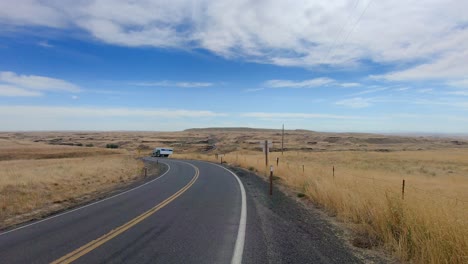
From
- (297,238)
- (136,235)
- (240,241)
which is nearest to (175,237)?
(136,235)

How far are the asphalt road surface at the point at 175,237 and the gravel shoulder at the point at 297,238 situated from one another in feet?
0.06

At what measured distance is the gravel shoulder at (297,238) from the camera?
20.7ft

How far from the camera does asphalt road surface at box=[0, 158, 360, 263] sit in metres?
6.40

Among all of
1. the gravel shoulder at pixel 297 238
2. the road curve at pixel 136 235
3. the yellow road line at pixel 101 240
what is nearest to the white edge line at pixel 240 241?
the road curve at pixel 136 235

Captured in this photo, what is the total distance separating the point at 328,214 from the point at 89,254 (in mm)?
6757

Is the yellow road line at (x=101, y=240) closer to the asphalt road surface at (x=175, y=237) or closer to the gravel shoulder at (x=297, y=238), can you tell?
the asphalt road surface at (x=175, y=237)

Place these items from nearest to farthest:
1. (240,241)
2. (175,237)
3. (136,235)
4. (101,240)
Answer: (240,241), (101,240), (175,237), (136,235)

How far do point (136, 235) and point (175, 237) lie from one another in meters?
0.92

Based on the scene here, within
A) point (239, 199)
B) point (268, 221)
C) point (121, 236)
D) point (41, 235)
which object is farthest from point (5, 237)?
point (239, 199)

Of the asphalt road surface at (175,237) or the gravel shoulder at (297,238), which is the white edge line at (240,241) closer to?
the asphalt road surface at (175,237)

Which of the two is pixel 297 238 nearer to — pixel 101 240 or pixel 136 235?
pixel 136 235

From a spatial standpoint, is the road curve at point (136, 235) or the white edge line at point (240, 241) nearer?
the white edge line at point (240, 241)

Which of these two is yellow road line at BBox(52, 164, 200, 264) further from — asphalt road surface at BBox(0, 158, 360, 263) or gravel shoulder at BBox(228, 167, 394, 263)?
gravel shoulder at BBox(228, 167, 394, 263)

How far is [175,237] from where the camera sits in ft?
25.6
